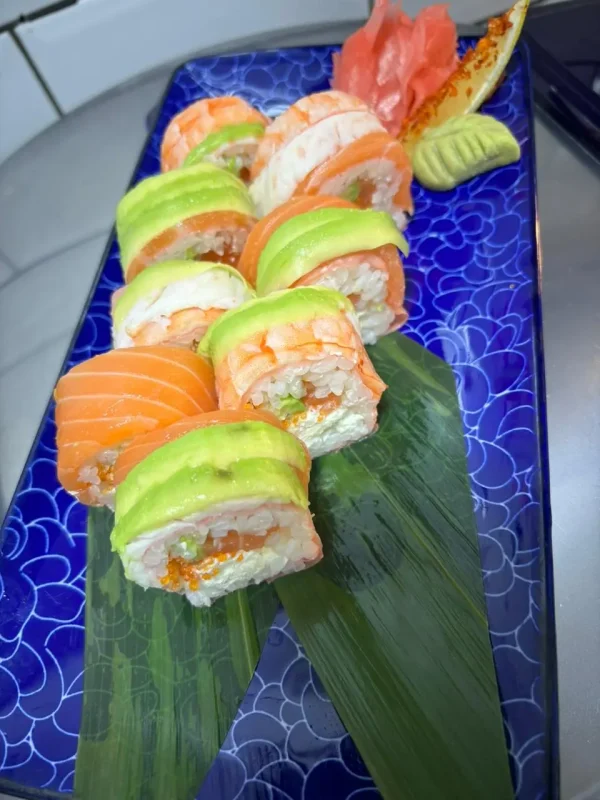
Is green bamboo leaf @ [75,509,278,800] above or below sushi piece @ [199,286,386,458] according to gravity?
below

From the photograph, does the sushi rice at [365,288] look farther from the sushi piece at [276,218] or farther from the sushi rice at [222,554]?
the sushi rice at [222,554]

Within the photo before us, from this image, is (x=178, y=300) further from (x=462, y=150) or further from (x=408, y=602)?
(x=462, y=150)

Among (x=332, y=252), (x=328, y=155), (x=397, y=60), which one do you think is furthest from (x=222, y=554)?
(x=397, y=60)

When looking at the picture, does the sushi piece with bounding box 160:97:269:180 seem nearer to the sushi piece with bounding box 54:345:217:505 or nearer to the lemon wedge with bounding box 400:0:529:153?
the lemon wedge with bounding box 400:0:529:153

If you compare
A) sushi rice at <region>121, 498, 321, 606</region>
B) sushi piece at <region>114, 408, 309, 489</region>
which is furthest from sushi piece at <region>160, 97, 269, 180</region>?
sushi rice at <region>121, 498, 321, 606</region>

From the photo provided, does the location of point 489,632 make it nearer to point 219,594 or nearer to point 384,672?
point 384,672

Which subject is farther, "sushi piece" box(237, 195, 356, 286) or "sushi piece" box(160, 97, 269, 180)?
"sushi piece" box(160, 97, 269, 180)

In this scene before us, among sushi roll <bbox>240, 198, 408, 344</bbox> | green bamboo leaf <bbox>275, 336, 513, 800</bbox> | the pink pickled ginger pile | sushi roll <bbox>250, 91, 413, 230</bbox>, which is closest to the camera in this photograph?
green bamboo leaf <bbox>275, 336, 513, 800</bbox>
